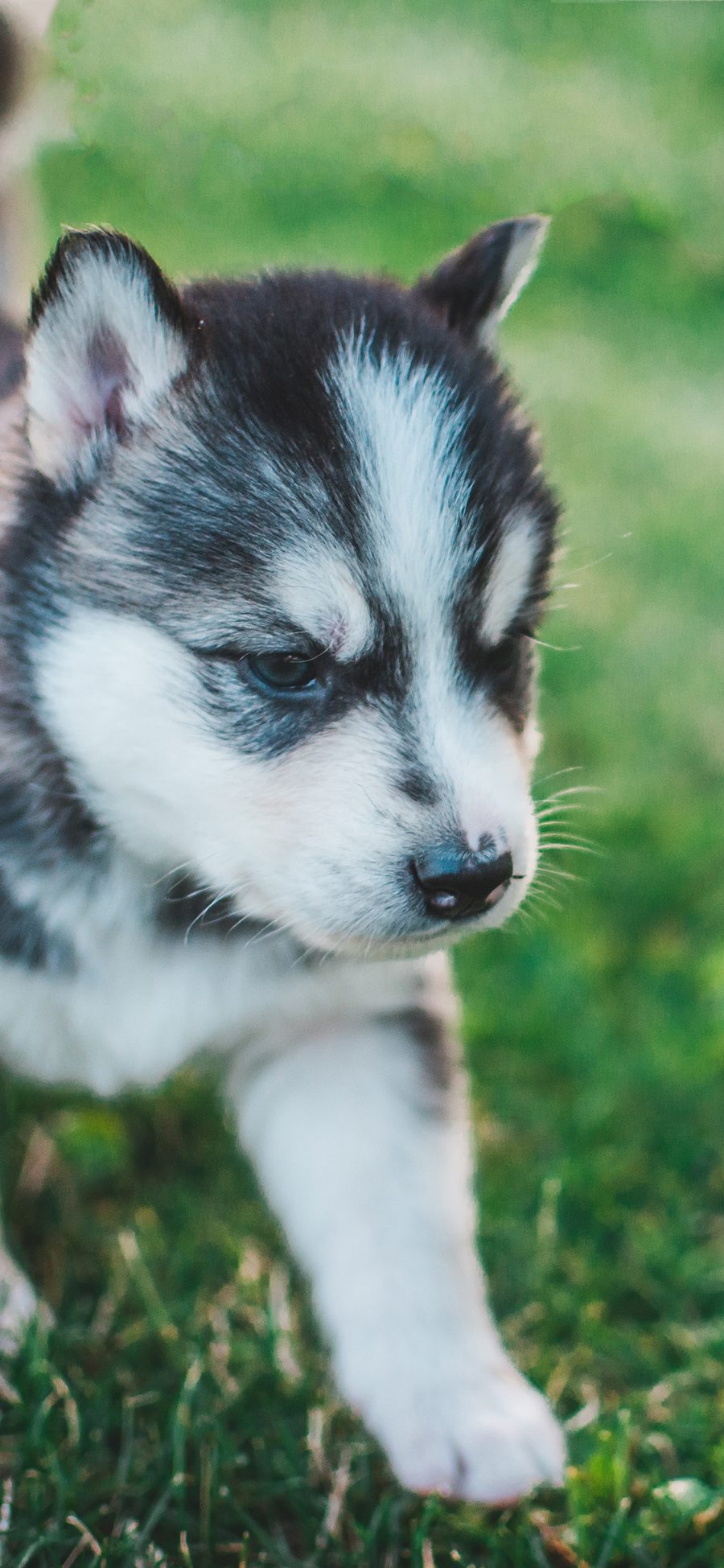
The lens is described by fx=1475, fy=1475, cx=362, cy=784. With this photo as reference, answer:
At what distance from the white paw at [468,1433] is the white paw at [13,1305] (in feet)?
2.23

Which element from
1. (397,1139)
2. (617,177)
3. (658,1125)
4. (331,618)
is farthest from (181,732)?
(617,177)

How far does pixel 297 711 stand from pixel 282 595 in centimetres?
21

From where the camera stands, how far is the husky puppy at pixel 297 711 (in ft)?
8.17

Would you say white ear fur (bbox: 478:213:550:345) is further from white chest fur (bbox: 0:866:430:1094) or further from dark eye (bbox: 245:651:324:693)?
white chest fur (bbox: 0:866:430:1094)

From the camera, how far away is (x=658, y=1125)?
3770 millimetres

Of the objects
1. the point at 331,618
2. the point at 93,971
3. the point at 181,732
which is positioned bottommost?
the point at 93,971

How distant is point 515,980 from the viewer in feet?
14.1

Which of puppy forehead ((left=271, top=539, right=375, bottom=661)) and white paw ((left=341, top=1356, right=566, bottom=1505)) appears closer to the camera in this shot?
puppy forehead ((left=271, top=539, right=375, bottom=661))

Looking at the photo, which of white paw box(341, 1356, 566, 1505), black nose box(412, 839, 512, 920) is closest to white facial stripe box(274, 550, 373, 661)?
black nose box(412, 839, 512, 920)

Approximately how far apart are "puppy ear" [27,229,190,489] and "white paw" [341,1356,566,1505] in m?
1.83

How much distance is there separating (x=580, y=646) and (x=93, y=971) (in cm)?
350

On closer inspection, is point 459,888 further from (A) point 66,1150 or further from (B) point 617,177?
Answer: (B) point 617,177

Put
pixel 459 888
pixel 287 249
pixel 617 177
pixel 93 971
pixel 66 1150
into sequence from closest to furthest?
1. pixel 459 888
2. pixel 93 971
3. pixel 66 1150
4. pixel 287 249
5. pixel 617 177

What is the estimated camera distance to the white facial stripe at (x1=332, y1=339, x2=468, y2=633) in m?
2.48
